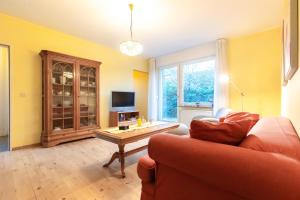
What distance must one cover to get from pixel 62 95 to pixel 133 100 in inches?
81.0

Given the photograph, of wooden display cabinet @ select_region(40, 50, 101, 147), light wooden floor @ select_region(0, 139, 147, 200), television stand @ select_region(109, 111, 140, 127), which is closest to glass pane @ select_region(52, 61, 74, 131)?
wooden display cabinet @ select_region(40, 50, 101, 147)

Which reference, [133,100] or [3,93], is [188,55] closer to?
[133,100]

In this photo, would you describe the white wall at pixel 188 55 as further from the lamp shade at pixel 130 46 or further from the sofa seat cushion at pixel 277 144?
the sofa seat cushion at pixel 277 144

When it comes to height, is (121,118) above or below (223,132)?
below

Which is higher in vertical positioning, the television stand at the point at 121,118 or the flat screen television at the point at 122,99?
the flat screen television at the point at 122,99

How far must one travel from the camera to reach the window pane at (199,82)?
423 cm

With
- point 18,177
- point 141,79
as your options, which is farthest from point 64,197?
point 141,79

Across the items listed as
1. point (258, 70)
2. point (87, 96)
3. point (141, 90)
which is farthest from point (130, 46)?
point (141, 90)

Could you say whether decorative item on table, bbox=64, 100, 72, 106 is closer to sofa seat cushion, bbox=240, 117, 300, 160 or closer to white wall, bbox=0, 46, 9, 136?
white wall, bbox=0, 46, 9, 136

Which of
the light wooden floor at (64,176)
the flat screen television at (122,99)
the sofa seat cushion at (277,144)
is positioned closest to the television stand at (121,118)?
the flat screen television at (122,99)

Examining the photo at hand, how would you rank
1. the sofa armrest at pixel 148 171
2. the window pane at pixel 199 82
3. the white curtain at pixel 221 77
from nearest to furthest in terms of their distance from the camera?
the sofa armrest at pixel 148 171, the white curtain at pixel 221 77, the window pane at pixel 199 82

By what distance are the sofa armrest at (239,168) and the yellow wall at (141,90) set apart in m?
4.61

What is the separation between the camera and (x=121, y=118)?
454 centimetres

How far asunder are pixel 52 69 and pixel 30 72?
16.2 inches
